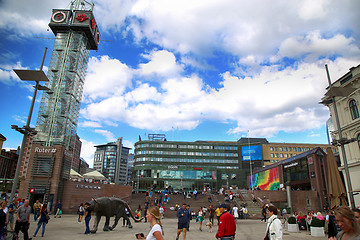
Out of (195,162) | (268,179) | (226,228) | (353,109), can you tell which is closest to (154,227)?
(226,228)

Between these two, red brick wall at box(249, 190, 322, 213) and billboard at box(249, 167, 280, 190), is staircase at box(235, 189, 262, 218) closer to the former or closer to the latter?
red brick wall at box(249, 190, 322, 213)

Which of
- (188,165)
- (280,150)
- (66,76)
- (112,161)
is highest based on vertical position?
(112,161)

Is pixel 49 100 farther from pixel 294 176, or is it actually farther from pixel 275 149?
pixel 275 149

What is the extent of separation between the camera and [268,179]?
5662 centimetres

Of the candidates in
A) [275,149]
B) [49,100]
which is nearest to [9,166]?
[49,100]

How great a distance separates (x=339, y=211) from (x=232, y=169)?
81897 mm

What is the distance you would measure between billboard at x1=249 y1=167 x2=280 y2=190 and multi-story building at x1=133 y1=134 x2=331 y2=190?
1600 cm

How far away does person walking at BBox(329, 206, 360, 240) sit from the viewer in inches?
146

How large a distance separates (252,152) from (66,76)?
6719 cm

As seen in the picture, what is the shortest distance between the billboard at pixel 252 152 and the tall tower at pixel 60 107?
6139cm

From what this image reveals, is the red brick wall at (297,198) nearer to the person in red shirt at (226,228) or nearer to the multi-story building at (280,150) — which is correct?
the person in red shirt at (226,228)

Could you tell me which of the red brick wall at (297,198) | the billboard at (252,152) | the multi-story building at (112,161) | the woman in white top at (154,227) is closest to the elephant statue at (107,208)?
the woman in white top at (154,227)

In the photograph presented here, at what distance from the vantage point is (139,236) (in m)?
4.38

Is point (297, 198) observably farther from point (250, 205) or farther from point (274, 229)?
point (274, 229)
